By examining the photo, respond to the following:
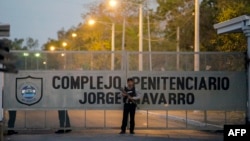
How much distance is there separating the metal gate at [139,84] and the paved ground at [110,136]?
1.00 ft

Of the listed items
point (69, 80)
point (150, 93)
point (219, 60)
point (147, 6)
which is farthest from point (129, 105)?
point (147, 6)

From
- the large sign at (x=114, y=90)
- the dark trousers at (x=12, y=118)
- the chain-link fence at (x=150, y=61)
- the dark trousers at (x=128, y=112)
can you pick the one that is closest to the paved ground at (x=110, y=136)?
the dark trousers at (x=128, y=112)

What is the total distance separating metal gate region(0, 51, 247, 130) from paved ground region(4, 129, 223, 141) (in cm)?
30

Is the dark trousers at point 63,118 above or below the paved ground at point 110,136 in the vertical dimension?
above

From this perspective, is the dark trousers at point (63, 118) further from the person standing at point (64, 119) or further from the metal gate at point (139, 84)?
the metal gate at point (139, 84)

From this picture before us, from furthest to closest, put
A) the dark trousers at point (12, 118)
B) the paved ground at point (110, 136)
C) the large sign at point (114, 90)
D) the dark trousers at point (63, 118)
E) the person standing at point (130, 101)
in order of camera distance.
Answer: the dark trousers at point (63, 118) < the large sign at point (114, 90) < the dark trousers at point (12, 118) < the person standing at point (130, 101) < the paved ground at point (110, 136)

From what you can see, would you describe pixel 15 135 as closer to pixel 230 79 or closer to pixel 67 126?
pixel 67 126

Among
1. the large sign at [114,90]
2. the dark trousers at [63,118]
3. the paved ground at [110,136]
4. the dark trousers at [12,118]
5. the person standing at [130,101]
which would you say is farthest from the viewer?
the dark trousers at [63,118]

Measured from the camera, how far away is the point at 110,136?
15.7m

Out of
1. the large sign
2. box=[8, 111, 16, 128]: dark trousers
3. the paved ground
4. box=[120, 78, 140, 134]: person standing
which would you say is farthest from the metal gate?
box=[120, 78, 140, 134]: person standing

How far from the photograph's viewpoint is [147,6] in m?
58.0

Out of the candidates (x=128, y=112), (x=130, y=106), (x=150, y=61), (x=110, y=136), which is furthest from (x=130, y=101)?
(x=150, y=61)

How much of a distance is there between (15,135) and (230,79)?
6.82 meters

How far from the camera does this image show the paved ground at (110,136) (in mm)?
15156
